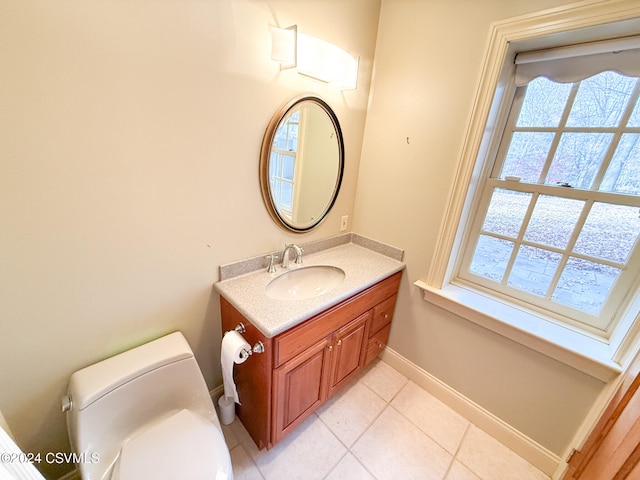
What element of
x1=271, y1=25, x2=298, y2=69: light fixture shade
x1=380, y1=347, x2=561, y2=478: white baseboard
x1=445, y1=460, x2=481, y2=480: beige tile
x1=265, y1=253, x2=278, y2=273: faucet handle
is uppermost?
x1=271, y1=25, x2=298, y2=69: light fixture shade

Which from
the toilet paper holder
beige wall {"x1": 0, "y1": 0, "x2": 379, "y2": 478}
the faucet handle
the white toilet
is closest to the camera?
beige wall {"x1": 0, "y1": 0, "x2": 379, "y2": 478}

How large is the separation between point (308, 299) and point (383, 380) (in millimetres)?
984

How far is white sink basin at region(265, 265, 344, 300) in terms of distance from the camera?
4.47 ft

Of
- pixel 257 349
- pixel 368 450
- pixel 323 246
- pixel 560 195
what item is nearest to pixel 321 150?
pixel 323 246

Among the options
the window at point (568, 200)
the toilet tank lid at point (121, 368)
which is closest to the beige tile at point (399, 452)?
the window at point (568, 200)

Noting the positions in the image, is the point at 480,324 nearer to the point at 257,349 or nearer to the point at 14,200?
the point at 257,349

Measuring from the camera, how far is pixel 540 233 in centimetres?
124

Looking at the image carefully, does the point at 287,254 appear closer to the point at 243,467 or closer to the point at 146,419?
the point at 146,419

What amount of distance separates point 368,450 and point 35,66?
1.94 meters

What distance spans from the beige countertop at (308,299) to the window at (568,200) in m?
0.59

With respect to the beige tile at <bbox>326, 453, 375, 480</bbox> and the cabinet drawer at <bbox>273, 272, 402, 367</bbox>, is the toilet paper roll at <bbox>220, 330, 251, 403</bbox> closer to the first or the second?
the cabinet drawer at <bbox>273, 272, 402, 367</bbox>

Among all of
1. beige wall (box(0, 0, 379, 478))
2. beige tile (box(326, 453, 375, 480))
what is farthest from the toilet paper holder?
beige tile (box(326, 453, 375, 480))

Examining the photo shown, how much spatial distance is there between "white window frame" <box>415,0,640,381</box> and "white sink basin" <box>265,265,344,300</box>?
0.51 meters

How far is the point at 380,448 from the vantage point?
129cm
